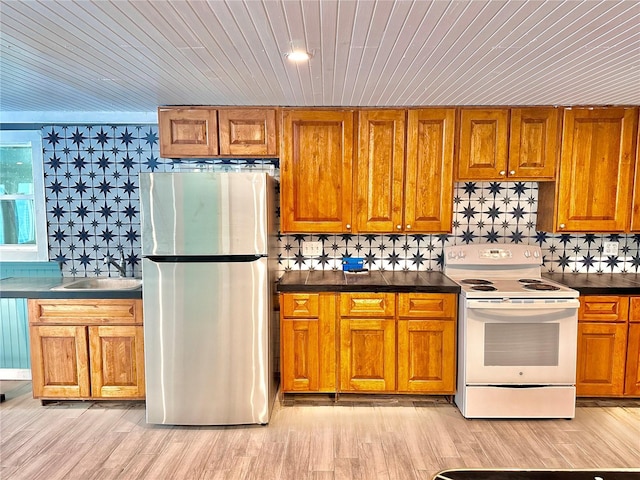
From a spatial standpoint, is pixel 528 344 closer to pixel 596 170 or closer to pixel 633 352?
pixel 633 352

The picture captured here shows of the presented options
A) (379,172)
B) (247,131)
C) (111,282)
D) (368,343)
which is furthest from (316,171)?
(111,282)

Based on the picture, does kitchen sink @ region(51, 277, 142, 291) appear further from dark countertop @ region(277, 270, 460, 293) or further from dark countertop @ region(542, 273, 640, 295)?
dark countertop @ region(542, 273, 640, 295)

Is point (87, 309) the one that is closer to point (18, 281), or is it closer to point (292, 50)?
point (18, 281)

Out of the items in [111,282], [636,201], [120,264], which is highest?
[636,201]

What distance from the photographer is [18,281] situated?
3.06 metres

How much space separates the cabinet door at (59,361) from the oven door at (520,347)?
2.61 m

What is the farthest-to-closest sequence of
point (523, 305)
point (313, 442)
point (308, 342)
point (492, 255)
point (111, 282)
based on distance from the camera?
point (111, 282) < point (492, 255) < point (308, 342) < point (523, 305) < point (313, 442)

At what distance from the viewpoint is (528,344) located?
260cm

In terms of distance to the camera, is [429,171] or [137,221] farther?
[137,221]

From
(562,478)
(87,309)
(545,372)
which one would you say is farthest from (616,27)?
(87,309)

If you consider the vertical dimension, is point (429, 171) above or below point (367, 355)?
above

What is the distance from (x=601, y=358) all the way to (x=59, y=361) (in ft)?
12.3

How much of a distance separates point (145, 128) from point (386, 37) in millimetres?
2246

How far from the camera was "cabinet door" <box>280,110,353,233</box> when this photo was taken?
286 cm
